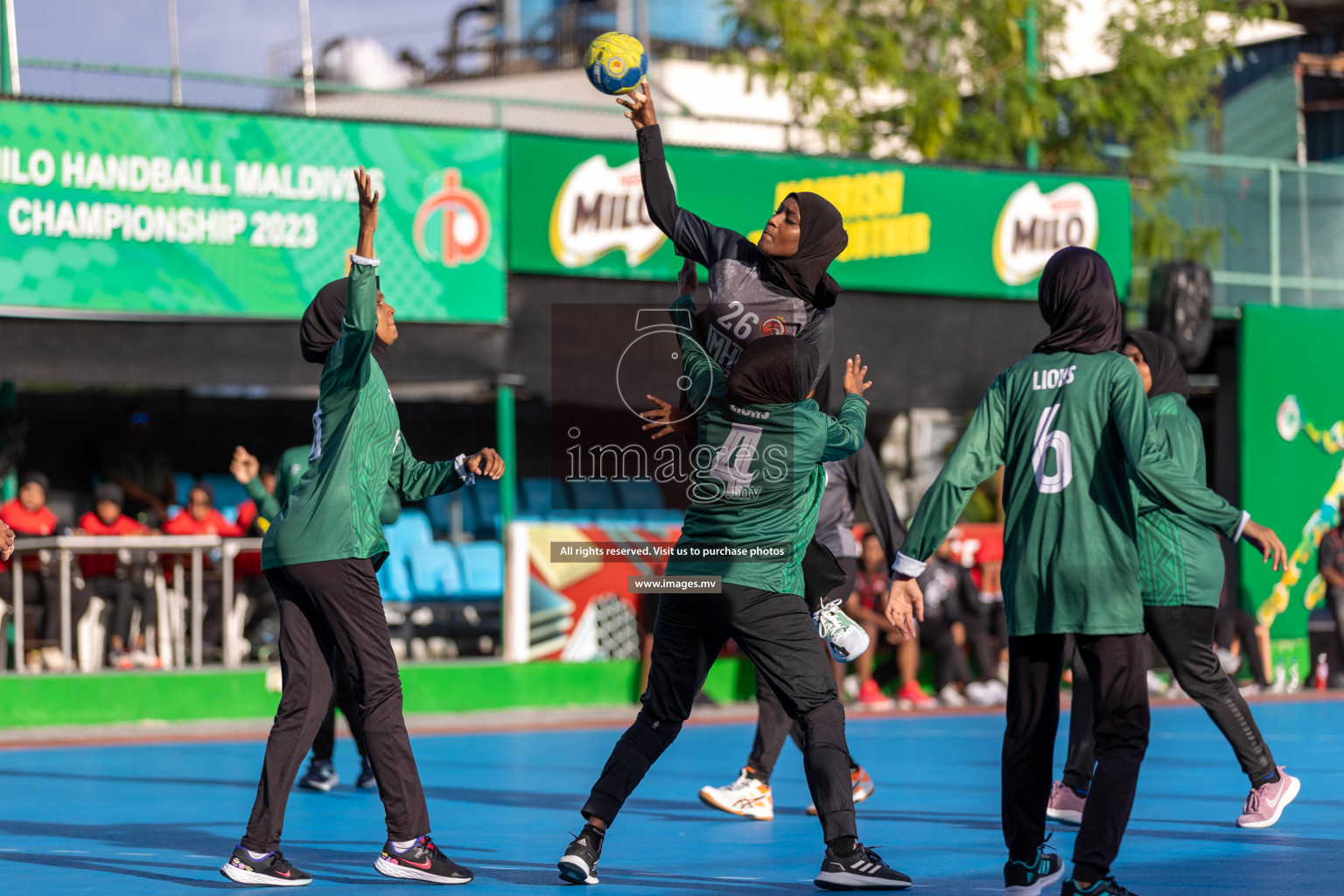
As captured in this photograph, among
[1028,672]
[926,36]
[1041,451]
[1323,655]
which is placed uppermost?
[926,36]

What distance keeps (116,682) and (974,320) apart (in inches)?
369

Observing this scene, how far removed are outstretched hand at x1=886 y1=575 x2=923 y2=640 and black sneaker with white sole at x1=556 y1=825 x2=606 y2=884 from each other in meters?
1.47

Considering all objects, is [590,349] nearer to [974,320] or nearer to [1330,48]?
[974,320]

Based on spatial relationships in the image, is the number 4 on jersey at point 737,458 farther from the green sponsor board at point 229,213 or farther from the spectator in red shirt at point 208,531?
the spectator in red shirt at point 208,531

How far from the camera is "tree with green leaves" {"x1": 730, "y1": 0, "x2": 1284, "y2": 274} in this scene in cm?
2078

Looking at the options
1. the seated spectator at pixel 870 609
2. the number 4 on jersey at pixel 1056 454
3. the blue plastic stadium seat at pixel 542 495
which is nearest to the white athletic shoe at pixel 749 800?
the number 4 on jersey at pixel 1056 454

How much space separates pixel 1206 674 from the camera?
757 centimetres

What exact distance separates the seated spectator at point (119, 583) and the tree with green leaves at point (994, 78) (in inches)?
406

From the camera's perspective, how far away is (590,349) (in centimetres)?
1628

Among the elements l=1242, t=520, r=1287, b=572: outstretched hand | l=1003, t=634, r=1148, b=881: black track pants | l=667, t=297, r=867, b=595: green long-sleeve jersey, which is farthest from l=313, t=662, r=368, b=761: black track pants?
l=1242, t=520, r=1287, b=572: outstretched hand

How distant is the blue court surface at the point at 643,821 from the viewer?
21.6ft

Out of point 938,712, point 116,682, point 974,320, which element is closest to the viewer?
point 116,682

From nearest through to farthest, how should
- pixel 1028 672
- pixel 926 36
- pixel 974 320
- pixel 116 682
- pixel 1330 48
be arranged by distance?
pixel 1028 672, pixel 116 682, pixel 974 320, pixel 926 36, pixel 1330 48

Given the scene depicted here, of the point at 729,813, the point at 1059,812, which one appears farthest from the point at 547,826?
the point at 1059,812
